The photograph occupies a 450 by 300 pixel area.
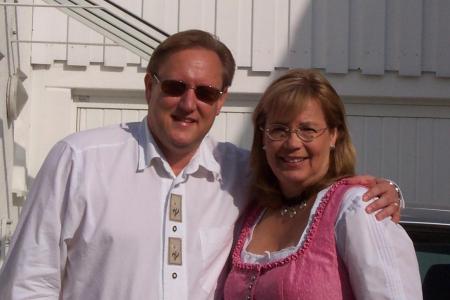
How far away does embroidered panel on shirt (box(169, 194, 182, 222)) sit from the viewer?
2932 mm

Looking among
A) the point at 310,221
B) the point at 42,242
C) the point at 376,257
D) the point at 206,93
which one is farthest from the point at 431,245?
the point at 42,242

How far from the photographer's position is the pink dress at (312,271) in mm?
2652

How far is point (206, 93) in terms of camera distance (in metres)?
2.97

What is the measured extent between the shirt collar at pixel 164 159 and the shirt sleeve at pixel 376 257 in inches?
23.0

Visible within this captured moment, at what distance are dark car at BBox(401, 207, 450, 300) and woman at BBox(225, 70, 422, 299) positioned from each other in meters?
0.66

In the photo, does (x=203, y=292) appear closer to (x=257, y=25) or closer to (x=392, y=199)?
(x=392, y=199)

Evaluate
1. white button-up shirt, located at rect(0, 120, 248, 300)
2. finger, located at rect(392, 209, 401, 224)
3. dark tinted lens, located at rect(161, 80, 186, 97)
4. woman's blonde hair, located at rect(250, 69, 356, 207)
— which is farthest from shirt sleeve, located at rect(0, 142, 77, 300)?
finger, located at rect(392, 209, 401, 224)

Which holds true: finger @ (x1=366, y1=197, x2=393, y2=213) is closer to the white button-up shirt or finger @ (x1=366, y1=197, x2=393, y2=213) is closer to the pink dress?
the pink dress

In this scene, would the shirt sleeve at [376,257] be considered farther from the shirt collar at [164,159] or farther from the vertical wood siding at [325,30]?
the vertical wood siding at [325,30]

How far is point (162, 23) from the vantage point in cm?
720

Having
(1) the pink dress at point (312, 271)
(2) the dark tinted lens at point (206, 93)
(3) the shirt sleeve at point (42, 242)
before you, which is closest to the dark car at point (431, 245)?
(1) the pink dress at point (312, 271)

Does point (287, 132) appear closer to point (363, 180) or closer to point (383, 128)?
point (363, 180)

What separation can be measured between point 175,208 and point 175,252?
0.14m

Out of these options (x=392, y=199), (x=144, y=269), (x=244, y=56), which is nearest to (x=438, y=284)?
(x=392, y=199)
